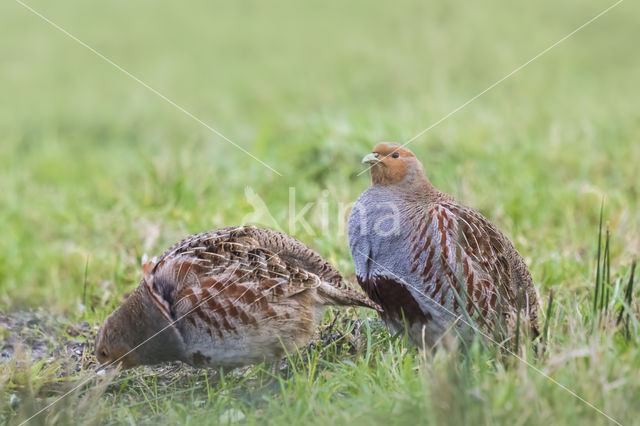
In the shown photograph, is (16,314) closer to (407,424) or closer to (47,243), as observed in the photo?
(47,243)

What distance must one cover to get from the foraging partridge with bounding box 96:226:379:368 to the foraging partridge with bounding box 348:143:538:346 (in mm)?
180

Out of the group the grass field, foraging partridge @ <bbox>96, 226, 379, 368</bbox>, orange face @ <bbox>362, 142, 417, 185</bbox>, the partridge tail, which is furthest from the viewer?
orange face @ <bbox>362, 142, 417, 185</bbox>

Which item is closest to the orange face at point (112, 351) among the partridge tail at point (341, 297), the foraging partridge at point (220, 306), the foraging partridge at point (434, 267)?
the foraging partridge at point (220, 306)

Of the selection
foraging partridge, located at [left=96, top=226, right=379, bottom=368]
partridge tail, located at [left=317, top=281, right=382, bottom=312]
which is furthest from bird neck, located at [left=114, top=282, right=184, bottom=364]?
partridge tail, located at [left=317, top=281, right=382, bottom=312]

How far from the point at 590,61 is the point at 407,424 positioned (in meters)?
8.96

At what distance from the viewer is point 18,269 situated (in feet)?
19.8

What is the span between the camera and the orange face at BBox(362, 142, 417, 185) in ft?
13.3

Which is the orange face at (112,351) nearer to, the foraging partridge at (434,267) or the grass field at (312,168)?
the grass field at (312,168)

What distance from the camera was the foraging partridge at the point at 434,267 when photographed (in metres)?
3.66

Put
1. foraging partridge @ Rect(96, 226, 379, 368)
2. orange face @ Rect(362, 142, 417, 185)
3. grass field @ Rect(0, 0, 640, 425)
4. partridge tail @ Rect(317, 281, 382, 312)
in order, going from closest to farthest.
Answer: grass field @ Rect(0, 0, 640, 425), foraging partridge @ Rect(96, 226, 379, 368), partridge tail @ Rect(317, 281, 382, 312), orange face @ Rect(362, 142, 417, 185)

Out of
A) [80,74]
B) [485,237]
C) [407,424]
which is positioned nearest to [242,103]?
[80,74]

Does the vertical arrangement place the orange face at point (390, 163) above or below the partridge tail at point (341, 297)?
above

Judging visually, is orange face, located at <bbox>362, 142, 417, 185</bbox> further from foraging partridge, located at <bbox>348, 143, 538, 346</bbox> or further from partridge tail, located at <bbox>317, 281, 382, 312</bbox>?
partridge tail, located at <bbox>317, 281, 382, 312</bbox>

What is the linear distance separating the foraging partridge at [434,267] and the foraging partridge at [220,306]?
0.59 ft
